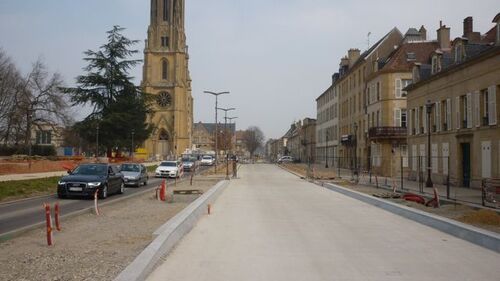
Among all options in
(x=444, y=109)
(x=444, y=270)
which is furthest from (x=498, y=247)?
(x=444, y=109)

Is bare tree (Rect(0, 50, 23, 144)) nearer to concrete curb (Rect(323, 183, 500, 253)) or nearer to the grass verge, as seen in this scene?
the grass verge

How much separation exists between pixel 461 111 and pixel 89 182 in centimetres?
2230

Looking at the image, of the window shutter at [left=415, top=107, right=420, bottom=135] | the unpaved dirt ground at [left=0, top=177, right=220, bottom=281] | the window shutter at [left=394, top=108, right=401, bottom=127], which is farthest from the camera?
the window shutter at [left=394, top=108, right=401, bottom=127]

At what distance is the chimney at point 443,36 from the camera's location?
5125cm

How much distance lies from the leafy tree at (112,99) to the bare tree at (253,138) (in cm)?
9828

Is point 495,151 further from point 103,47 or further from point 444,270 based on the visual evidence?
point 103,47

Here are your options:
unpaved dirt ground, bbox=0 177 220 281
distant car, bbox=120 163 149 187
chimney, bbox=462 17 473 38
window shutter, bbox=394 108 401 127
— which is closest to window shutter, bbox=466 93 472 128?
chimney, bbox=462 17 473 38

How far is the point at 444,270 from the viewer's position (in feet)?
28.7

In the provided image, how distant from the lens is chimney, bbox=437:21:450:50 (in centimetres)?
5125

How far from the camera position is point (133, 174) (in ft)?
112

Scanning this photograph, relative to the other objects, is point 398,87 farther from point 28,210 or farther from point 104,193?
point 28,210

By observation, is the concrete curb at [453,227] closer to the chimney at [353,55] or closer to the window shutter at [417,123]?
the window shutter at [417,123]

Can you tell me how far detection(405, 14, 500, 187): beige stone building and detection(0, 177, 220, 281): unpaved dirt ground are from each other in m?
15.9

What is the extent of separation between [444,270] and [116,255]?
17.5ft
